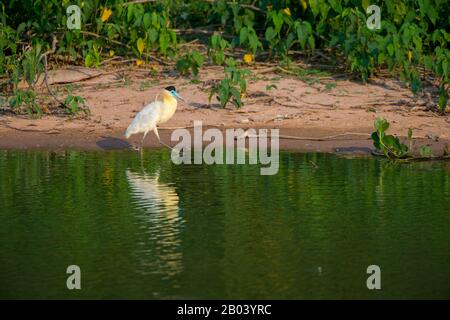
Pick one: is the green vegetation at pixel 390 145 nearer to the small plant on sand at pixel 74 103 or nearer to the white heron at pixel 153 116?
the white heron at pixel 153 116

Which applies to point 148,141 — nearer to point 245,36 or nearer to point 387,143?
point 245,36

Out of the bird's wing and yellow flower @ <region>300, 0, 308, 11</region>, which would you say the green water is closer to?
the bird's wing

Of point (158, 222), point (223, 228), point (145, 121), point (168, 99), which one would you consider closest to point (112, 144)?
point (145, 121)

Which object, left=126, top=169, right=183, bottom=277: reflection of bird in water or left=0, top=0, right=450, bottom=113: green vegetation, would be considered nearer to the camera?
left=126, top=169, right=183, bottom=277: reflection of bird in water

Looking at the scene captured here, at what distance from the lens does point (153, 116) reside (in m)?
10.7

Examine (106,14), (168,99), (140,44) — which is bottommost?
(168,99)

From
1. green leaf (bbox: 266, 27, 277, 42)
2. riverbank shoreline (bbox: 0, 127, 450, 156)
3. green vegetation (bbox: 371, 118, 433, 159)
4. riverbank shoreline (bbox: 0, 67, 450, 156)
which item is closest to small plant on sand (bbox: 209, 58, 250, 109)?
riverbank shoreline (bbox: 0, 67, 450, 156)

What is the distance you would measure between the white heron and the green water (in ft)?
1.87

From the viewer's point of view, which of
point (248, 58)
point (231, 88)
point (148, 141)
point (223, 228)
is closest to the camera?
point (223, 228)

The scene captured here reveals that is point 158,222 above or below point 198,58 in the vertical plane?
below

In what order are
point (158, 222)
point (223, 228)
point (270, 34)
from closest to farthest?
1. point (223, 228)
2. point (158, 222)
3. point (270, 34)

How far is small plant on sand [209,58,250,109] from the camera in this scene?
11.5 m

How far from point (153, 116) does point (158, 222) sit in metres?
3.20

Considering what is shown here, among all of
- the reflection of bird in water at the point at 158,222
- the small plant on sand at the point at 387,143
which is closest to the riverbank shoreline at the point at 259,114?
the small plant on sand at the point at 387,143
